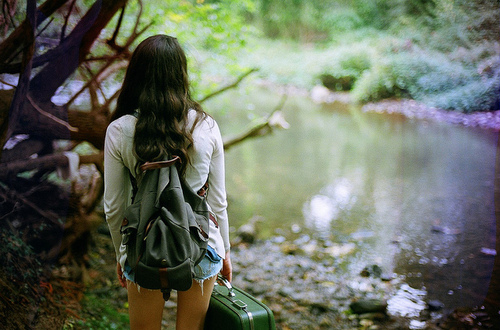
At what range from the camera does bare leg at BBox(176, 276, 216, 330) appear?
1.43m

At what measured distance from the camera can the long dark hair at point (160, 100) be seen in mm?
Answer: 1298

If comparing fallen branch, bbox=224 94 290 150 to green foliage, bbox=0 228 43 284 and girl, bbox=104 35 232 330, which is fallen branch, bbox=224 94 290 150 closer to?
green foliage, bbox=0 228 43 284

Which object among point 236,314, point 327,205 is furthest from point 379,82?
point 236,314

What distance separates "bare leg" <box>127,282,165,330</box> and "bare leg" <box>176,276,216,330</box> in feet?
0.24

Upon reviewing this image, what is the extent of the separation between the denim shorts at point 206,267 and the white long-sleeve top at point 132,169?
0.08 feet

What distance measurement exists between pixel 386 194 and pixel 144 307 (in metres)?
4.06

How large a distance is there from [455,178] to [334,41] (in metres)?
2.30

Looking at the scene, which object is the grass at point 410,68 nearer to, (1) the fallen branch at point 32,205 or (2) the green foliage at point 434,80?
(2) the green foliage at point 434,80

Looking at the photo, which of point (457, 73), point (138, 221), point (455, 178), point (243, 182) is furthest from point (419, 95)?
point (138, 221)

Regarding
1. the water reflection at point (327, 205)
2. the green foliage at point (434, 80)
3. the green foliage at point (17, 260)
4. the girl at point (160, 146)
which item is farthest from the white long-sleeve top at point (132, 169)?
the water reflection at point (327, 205)

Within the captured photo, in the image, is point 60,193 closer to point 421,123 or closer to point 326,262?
point 326,262

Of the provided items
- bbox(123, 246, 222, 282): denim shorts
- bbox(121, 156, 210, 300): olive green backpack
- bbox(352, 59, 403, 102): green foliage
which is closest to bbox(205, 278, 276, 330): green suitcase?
bbox(123, 246, 222, 282): denim shorts

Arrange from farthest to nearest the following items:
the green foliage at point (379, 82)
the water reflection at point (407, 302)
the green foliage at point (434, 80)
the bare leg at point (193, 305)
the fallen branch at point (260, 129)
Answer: the fallen branch at point (260, 129) → the green foliage at point (379, 82) → the green foliage at point (434, 80) → the water reflection at point (407, 302) → the bare leg at point (193, 305)

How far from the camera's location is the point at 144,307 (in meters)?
1.40
